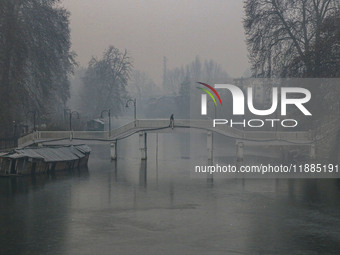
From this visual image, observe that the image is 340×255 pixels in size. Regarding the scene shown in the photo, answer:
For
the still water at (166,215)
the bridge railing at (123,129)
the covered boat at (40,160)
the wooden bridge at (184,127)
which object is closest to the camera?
the still water at (166,215)

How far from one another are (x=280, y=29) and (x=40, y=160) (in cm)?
2789

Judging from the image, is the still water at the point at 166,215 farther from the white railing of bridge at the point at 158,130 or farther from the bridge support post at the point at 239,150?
the bridge support post at the point at 239,150

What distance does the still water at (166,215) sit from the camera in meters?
22.8

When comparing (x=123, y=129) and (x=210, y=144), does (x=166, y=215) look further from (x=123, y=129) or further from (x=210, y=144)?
(x=210, y=144)

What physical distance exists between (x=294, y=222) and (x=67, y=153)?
30016 mm

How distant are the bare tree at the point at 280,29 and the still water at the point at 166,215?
14.9 meters

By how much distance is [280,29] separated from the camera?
52438mm

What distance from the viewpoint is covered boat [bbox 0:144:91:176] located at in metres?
45.0

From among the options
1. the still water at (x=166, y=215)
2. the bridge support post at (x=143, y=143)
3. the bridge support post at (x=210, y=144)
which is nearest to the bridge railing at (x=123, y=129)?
the bridge support post at (x=143, y=143)

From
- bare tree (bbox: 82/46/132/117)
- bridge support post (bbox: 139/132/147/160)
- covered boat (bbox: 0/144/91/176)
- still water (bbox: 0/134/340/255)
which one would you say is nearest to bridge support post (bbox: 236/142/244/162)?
bridge support post (bbox: 139/132/147/160)

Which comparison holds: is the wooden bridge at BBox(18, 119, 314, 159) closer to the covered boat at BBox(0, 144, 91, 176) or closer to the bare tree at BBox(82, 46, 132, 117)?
the covered boat at BBox(0, 144, 91, 176)

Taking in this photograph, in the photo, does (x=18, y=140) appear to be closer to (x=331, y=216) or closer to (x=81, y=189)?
(x=81, y=189)

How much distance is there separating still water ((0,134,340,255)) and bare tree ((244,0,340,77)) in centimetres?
1490

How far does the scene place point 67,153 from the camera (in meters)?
51.9
